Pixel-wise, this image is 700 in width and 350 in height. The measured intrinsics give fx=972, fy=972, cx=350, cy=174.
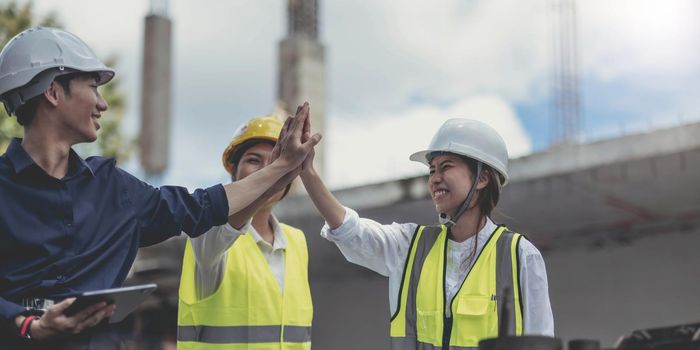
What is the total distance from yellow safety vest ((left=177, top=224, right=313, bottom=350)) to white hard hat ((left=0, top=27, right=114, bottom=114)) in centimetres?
160

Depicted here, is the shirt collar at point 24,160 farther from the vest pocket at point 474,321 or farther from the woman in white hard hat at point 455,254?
the vest pocket at point 474,321

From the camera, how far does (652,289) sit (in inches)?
481

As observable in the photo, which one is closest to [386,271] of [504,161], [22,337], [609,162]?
[504,161]

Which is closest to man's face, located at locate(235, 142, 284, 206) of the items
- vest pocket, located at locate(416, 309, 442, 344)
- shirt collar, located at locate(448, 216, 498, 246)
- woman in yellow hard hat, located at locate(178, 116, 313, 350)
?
woman in yellow hard hat, located at locate(178, 116, 313, 350)

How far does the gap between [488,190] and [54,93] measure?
208 cm

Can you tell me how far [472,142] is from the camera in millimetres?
4445

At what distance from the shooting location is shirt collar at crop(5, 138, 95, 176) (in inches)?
123

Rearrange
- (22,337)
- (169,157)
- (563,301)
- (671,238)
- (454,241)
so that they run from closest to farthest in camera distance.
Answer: (22,337)
(454,241)
(671,238)
(563,301)
(169,157)

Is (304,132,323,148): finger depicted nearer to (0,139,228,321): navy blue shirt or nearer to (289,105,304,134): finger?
(289,105,304,134): finger

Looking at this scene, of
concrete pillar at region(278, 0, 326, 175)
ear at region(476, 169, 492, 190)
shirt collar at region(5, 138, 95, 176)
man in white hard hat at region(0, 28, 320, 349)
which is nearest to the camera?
man in white hard hat at region(0, 28, 320, 349)

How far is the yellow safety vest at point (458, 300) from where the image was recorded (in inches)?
157

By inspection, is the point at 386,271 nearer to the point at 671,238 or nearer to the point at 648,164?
the point at 648,164

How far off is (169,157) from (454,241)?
23.3 m

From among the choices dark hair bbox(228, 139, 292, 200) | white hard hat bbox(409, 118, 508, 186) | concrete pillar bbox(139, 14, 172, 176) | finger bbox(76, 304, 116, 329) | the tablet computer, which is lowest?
finger bbox(76, 304, 116, 329)
